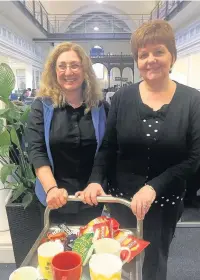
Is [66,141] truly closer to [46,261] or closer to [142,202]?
[142,202]

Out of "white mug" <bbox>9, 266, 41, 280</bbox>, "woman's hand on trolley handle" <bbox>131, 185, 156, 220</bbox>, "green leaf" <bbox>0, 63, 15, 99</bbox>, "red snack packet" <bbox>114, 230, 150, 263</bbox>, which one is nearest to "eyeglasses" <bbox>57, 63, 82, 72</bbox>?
"green leaf" <bbox>0, 63, 15, 99</bbox>

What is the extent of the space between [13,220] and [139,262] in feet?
A: 3.94

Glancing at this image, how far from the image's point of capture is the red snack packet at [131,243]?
2.92 feet

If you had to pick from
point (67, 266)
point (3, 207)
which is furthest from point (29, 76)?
point (67, 266)

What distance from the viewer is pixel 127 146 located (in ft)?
3.88

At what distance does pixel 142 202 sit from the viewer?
1.00 meters

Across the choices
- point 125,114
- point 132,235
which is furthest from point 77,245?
point 125,114

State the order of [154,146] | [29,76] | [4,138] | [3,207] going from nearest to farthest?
[154,146] → [4,138] → [3,207] → [29,76]

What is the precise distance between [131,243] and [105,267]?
0.18 metres

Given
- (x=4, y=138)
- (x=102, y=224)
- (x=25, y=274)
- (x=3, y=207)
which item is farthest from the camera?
(x=3, y=207)

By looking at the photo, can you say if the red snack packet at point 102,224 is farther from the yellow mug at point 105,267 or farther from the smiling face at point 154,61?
the smiling face at point 154,61

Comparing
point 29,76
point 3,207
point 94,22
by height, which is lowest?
point 3,207

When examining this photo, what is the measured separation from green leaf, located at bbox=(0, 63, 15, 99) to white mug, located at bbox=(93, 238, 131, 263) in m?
1.16

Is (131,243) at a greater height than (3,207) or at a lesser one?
greater
